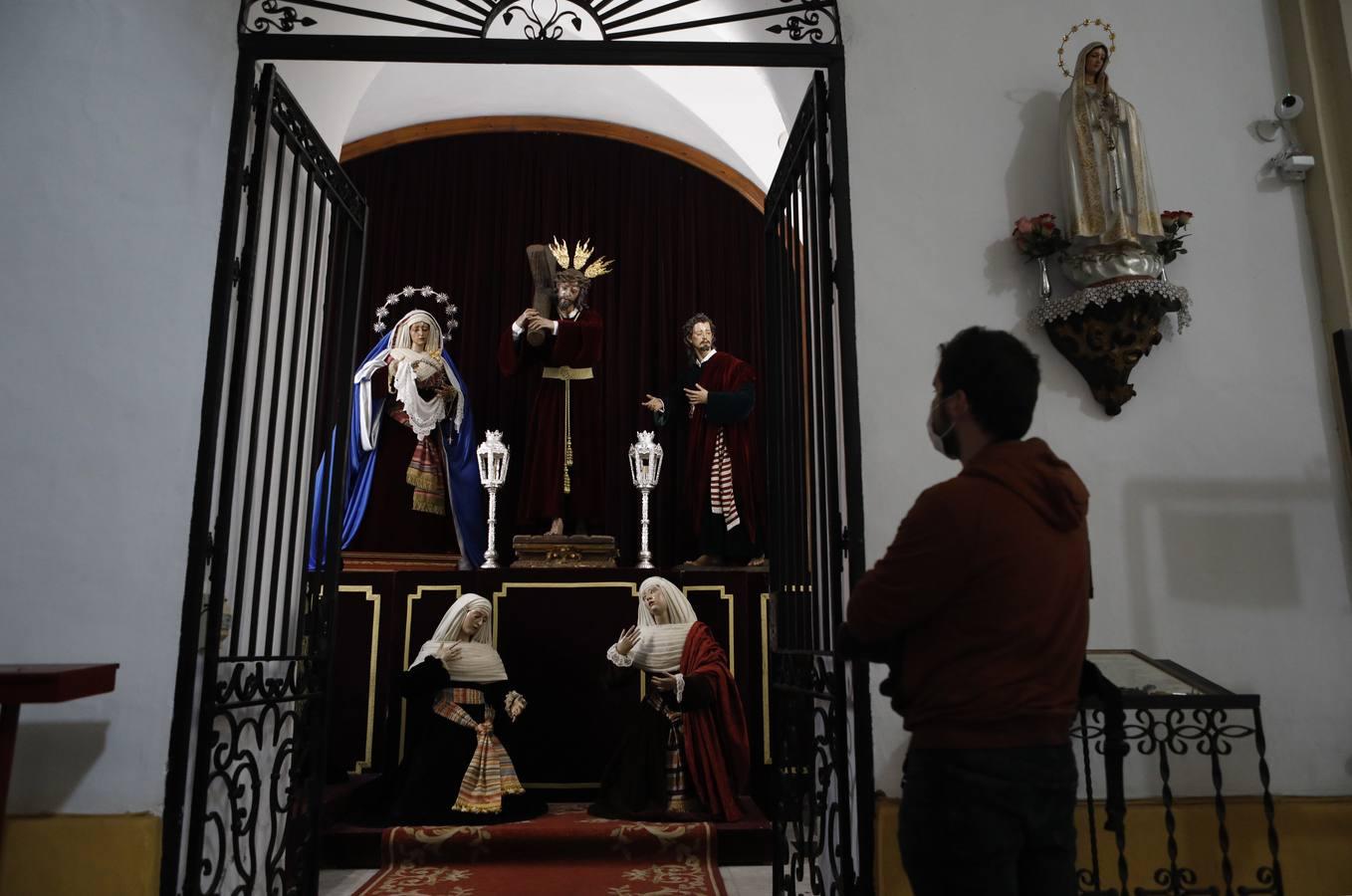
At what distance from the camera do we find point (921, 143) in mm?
3420

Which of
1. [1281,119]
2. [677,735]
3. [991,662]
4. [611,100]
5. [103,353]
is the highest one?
[611,100]

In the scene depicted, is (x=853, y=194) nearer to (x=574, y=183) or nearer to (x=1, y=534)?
(x=1, y=534)

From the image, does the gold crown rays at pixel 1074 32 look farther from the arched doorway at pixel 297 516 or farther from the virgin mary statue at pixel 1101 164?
the arched doorway at pixel 297 516

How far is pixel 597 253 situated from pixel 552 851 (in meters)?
4.25

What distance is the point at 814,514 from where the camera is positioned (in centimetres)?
340

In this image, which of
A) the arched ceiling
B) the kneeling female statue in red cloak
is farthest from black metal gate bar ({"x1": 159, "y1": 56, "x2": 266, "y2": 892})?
the arched ceiling

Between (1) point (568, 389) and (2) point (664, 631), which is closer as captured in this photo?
(2) point (664, 631)

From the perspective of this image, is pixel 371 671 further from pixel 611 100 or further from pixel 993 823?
pixel 611 100

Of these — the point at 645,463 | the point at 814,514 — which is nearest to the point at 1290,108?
the point at 814,514

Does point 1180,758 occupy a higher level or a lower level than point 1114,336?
lower

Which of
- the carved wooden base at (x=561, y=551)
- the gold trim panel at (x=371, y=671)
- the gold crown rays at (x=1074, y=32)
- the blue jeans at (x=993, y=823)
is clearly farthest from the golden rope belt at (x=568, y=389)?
the blue jeans at (x=993, y=823)

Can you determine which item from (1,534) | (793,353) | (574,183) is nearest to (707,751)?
(793,353)

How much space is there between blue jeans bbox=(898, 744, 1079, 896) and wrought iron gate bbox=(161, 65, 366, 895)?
2029 mm

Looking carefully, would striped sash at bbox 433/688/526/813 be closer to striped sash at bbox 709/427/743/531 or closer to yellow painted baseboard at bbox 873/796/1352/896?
striped sash at bbox 709/427/743/531
